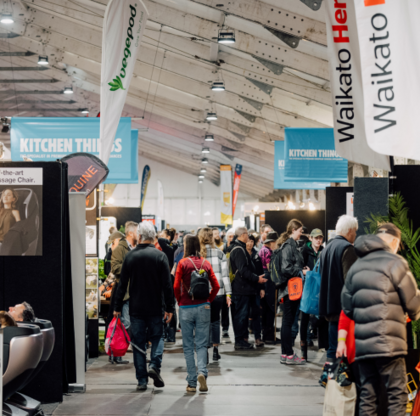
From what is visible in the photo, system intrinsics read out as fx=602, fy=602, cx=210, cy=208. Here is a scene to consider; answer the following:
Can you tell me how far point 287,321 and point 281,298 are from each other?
1.02ft

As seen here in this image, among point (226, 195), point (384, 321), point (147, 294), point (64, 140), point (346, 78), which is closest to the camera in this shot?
point (384, 321)

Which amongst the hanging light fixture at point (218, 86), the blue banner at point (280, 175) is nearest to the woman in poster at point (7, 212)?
the hanging light fixture at point (218, 86)

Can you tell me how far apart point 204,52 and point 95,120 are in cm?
397

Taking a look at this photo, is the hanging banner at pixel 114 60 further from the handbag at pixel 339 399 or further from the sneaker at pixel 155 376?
the handbag at pixel 339 399

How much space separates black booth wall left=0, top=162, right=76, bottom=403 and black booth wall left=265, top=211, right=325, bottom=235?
7.38m

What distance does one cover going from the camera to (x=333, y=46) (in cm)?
449

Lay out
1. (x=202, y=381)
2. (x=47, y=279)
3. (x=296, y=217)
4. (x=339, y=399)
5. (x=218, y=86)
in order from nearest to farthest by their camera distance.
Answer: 1. (x=339, y=399)
2. (x=47, y=279)
3. (x=202, y=381)
4. (x=296, y=217)
5. (x=218, y=86)

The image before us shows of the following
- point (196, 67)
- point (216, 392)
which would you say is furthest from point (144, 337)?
point (196, 67)

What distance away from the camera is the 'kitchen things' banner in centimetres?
1170

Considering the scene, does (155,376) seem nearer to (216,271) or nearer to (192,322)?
(192,322)

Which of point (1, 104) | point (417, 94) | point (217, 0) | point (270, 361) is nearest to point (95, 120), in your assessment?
point (217, 0)

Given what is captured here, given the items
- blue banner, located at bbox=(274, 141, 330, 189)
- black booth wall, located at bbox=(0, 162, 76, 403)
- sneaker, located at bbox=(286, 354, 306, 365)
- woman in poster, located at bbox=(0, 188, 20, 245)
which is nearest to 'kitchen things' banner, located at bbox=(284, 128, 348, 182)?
blue banner, located at bbox=(274, 141, 330, 189)

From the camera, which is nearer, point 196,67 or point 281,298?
point 281,298

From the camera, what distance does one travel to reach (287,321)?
7.07 m
